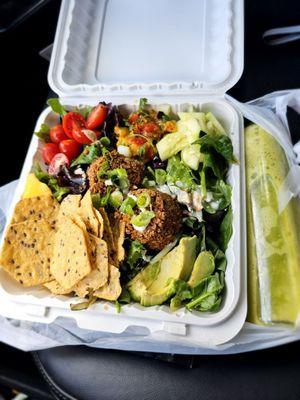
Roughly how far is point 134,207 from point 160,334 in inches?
12.2

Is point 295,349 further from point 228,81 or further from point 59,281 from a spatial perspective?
point 228,81

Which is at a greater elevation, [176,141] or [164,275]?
[176,141]

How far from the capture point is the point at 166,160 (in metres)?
1.24

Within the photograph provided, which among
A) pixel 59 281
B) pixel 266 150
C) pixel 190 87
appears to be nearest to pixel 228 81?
pixel 190 87

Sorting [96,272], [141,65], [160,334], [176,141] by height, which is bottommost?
[160,334]

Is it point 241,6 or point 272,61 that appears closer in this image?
point 241,6

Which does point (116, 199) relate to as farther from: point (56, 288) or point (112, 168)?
point (56, 288)

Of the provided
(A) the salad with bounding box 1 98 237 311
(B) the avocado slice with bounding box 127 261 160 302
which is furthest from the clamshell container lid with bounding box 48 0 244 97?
(B) the avocado slice with bounding box 127 261 160 302

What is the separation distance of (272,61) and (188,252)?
0.86 meters

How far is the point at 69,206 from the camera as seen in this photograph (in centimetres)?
112

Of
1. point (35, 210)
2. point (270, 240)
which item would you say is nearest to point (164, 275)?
point (270, 240)

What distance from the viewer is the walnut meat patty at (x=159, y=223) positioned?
3.46ft

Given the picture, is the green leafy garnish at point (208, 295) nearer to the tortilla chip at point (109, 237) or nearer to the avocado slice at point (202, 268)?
the avocado slice at point (202, 268)

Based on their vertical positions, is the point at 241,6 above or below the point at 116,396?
above
